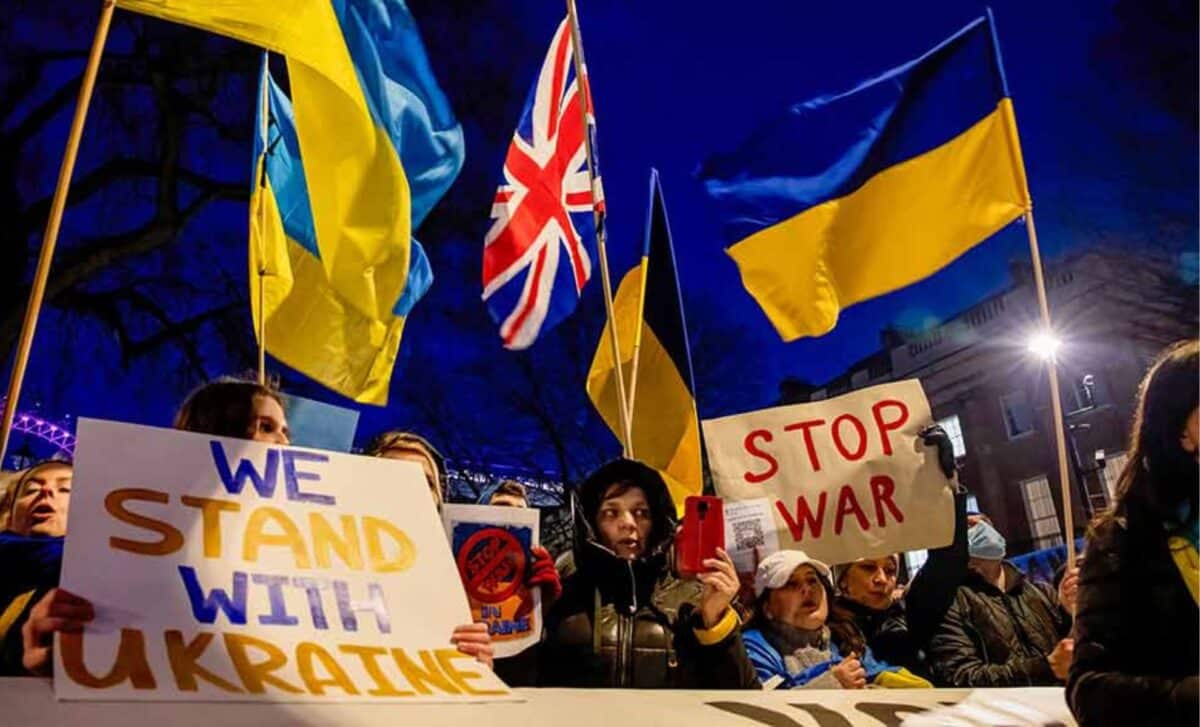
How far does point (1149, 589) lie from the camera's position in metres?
1.47

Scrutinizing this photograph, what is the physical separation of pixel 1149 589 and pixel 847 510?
1.01 metres

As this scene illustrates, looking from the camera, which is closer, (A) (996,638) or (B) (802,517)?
(B) (802,517)

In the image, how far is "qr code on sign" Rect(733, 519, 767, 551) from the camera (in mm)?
2445

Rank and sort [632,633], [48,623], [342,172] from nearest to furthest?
[48,623] < [632,633] < [342,172]

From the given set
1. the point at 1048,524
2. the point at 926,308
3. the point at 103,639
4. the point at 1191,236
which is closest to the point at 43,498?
the point at 103,639

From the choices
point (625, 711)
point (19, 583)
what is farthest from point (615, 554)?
point (19, 583)

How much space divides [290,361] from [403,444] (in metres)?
0.93

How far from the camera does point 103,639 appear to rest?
113 centimetres

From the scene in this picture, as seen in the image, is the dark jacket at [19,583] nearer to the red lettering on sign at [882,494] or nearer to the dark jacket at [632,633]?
the dark jacket at [632,633]

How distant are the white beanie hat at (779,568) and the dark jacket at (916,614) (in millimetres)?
464

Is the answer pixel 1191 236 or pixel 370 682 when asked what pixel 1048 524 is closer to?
pixel 1191 236

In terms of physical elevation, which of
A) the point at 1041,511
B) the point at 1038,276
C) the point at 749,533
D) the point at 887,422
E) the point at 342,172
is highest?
the point at 342,172

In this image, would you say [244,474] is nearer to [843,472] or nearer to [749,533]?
[749,533]

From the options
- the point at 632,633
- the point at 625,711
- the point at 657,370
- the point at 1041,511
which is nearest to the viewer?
the point at 625,711
